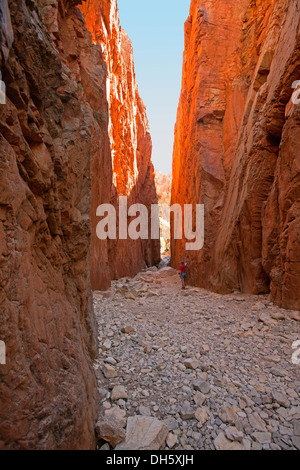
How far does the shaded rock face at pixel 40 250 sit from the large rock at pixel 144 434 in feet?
1.38

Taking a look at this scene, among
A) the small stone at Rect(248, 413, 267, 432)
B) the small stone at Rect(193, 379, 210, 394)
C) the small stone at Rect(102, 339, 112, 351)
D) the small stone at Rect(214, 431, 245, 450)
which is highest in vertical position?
the small stone at Rect(102, 339, 112, 351)

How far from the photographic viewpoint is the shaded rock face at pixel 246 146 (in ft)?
19.5

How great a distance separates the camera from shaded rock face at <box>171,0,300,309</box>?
596 centimetres

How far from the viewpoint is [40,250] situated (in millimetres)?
2508

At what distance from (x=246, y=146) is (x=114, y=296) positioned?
7.63 m

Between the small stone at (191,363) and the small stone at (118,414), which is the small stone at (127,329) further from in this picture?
the small stone at (118,414)

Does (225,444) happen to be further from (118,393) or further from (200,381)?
(118,393)

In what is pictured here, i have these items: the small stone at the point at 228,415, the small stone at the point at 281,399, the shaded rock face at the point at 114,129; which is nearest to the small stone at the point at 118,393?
the small stone at the point at 228,415

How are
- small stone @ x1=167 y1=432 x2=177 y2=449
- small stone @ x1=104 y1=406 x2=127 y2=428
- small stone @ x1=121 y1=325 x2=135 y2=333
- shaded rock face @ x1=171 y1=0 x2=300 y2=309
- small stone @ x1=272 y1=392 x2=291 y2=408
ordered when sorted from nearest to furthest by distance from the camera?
small stone @ x1=167 y1=432 x2=177 y2=449 → small stone @ x1=104 y1=406 x2=127 y2=428 → small stone @ x1=272 y1=392 x2=291 y2=408 → small stone @ x1=121 y1=325 x2=135 y2=333 → shaded rock face @ x1=171 y1=0 x2=300 y2=309

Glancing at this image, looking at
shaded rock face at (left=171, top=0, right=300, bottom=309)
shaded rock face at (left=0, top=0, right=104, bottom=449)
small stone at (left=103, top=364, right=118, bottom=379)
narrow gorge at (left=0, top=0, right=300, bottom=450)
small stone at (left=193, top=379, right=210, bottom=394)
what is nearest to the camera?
shaded rock face at (left=0, top=0, right=104, bottom=449)

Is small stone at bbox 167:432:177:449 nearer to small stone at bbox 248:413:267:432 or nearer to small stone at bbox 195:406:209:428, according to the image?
small stone at bbox 195:406:209:428

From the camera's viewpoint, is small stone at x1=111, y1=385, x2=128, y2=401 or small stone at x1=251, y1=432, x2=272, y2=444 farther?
small stone at x1=111, y1=385, x2=128, y2=401

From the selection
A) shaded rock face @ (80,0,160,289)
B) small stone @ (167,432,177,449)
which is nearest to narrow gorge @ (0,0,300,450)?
small stone @ (167,432,177,449)
